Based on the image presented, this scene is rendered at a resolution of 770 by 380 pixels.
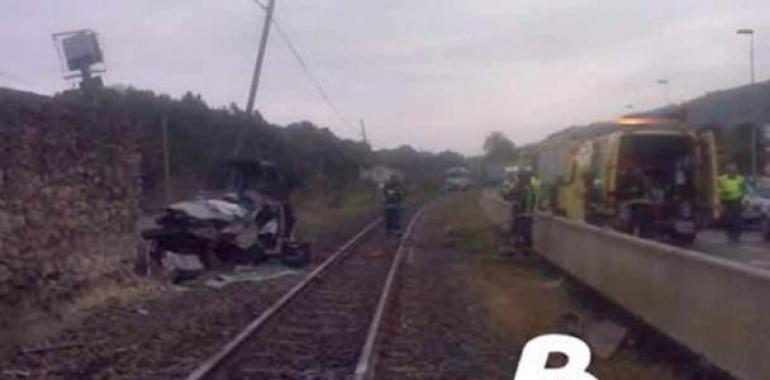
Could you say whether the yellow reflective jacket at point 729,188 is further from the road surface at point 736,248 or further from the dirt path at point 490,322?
the dirt path at point 490,322

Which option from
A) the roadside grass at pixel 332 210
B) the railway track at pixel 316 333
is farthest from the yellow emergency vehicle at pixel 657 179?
the roadside grass at pixel 332 210

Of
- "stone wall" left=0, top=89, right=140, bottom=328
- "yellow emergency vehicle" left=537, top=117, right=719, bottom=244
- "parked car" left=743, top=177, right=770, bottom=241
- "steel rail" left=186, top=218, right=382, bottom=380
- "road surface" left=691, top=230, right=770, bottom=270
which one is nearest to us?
"steel rail" left=186, top=218, right=382, bottom=380

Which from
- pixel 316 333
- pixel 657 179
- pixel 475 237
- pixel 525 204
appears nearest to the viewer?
pixel 316 333

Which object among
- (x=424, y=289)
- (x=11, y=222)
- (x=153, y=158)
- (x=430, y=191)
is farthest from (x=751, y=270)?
(x=430, y=191)

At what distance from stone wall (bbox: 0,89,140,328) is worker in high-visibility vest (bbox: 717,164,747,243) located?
12.2 m

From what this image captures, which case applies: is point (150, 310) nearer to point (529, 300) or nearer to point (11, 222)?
point (11, 222)

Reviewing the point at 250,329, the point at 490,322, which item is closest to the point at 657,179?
the point at 490,322

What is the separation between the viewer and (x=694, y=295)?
12.1 m

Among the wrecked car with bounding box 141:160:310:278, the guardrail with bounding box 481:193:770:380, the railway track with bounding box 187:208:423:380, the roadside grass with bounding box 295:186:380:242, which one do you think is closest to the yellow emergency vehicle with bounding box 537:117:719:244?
the railway track with bounding box 187:208:423:380

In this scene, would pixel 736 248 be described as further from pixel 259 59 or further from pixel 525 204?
pixel 259 59

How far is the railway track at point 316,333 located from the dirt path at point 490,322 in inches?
13.2

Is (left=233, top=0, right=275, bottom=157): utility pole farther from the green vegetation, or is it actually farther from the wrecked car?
the wrecked car

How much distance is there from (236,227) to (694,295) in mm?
16191

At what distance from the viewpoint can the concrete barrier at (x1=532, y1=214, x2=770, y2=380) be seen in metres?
10.1
